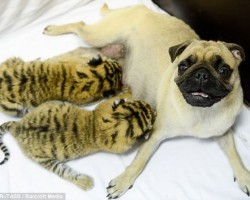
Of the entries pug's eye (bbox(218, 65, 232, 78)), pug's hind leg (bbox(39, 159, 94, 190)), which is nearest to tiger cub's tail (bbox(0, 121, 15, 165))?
pug's hind leg (bbox(39, 159, 94, 190))

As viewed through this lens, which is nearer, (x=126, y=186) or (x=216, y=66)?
(x=216, y=66)

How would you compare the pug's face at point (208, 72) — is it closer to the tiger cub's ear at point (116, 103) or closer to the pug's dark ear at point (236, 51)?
the pug's dark ear at point (236, 51)

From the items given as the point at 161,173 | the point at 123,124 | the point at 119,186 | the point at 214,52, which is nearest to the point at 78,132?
the point at 123,124

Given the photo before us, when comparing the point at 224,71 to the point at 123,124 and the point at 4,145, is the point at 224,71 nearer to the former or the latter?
the point at 123,124

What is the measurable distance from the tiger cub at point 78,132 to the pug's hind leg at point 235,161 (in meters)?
0.40

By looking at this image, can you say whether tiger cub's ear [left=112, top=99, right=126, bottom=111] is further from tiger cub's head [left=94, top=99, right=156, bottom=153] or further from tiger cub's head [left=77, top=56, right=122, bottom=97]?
tiger cub's head [left=77, top=56, right=122, bottom=97]

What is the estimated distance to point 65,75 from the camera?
1.93m

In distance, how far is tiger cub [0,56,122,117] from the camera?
190 centimetres

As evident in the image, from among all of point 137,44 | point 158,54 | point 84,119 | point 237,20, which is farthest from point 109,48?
point 237,20

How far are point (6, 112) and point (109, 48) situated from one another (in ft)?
2.18

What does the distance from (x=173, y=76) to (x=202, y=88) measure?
28 cm

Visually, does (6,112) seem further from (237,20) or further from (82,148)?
(237,20)

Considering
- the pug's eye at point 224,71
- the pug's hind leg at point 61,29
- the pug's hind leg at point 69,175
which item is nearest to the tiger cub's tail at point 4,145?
the pug's hind leg at point 69,175

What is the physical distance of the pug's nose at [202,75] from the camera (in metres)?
1.56
